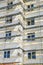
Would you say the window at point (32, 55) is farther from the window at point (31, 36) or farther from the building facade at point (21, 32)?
the window at point (31, 36)

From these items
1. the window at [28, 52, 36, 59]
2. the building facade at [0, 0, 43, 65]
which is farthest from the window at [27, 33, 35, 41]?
the window at [28, 52, 36, 59]

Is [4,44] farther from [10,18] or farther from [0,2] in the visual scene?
[0,2]

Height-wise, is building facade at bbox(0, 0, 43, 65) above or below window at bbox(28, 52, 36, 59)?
above

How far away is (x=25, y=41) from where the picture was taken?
2438 centimetres

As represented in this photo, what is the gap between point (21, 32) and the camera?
79.6 feet

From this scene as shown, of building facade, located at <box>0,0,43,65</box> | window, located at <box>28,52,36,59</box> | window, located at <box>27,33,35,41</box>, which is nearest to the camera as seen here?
building facade, located at <box>0,0,43,65</box>

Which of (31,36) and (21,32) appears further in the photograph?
(31,36)

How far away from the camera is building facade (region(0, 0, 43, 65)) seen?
75.8 ft

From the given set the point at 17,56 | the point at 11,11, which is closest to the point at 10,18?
the point at 11,11

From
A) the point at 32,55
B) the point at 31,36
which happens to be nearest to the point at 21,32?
the point at 31,36

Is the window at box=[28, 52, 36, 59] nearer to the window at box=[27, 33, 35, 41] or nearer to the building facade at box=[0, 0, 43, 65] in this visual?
the building facade at box=[0, 0, 43, 65]

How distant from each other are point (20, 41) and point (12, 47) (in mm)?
1321

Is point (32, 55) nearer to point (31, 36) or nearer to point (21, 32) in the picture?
point (31, 36)

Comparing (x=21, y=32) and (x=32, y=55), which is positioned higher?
(x=21, y=32)
